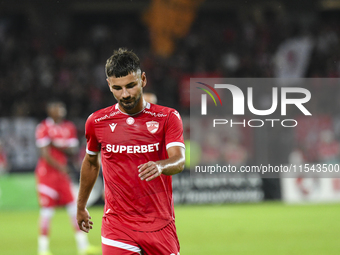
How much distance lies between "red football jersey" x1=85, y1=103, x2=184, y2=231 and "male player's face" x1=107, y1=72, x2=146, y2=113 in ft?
0.60

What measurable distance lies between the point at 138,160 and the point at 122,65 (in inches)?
26.3

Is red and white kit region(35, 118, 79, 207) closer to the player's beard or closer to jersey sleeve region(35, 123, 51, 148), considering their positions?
jersey sleeve region(35, 123, 51, 148)

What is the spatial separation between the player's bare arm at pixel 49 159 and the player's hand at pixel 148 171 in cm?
540

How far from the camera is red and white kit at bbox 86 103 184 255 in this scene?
350 cm

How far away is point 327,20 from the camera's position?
2478 centimetres

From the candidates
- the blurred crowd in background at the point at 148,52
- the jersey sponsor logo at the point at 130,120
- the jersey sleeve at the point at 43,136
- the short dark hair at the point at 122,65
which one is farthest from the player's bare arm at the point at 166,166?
the blurred crowd in background at the point at 148,52

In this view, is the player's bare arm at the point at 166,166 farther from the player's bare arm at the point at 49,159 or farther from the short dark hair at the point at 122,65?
the player's bare arm at the point at 49,159

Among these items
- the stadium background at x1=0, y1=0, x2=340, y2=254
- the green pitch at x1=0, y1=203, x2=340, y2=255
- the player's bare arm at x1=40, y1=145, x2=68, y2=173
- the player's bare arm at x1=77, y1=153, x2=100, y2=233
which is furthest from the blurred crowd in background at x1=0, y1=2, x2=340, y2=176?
the player's bare arm at x1=77, y1=153, x2=100, y2=233

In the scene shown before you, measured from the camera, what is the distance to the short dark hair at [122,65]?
335 centimetres

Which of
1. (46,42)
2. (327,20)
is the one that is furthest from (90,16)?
(327,20)

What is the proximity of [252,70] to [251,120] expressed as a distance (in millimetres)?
4644

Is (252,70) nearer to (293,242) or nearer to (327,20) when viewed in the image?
(327,20)

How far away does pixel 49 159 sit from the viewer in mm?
8086

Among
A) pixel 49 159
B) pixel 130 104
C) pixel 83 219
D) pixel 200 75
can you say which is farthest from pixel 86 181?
pixel 200 75
